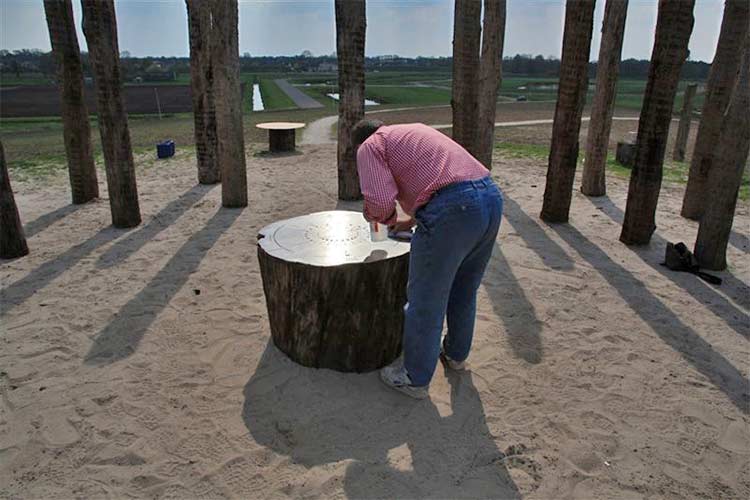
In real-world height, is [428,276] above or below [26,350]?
above

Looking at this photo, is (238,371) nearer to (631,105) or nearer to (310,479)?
(310,479)

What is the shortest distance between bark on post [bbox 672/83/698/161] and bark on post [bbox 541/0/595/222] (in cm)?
609

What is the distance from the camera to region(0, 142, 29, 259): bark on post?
5.38 metres

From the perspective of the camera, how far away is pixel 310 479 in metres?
2.67

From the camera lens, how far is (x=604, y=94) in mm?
7699

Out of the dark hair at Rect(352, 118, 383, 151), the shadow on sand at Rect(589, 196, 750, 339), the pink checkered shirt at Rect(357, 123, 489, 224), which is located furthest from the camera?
the shadow on sand at Rect(589, 196, 750, 339)

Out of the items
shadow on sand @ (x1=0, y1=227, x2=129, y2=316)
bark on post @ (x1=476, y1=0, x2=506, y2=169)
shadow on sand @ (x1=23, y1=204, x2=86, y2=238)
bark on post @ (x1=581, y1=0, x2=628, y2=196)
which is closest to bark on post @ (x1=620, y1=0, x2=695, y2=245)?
bark on post @ (x1=581, y1=0, x2=628, y2=196)

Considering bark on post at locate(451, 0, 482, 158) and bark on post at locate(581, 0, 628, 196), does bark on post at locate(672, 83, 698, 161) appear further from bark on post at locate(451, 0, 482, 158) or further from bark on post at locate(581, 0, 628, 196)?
bark on post at locate(451, 0, 482, 158)

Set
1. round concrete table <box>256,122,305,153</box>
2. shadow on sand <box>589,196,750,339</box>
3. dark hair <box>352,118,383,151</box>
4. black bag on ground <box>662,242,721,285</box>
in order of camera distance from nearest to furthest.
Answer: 1. dark hair <box>352,118,383,151</box>
2. shadow on sand <box>589,196,750,339</box>
3. black bag on ground <box>662,242,721,285</box>
4. round concrete table <box>256,122,305,153</box>

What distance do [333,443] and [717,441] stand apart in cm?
224

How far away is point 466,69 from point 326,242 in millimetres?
4306

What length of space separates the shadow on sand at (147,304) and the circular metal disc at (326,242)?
4.51ft

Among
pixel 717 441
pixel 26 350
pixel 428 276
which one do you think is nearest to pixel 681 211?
pixel 717 441

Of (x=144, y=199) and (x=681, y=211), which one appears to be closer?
(x=681, y=211)
